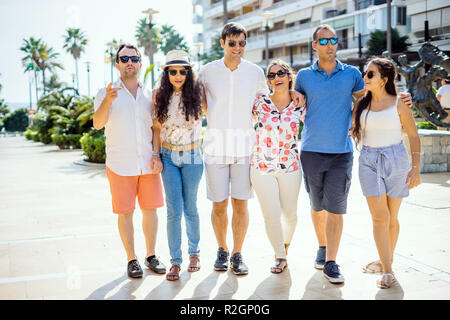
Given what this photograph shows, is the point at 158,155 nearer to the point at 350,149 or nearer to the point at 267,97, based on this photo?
the point at 267,97

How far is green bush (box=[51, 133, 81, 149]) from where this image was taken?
75.5 ft

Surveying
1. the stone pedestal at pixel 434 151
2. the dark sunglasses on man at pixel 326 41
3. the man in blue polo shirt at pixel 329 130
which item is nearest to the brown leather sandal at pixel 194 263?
the man in blue polo shirt at pixel 329 130

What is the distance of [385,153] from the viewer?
401 cm

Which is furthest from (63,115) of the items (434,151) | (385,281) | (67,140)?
(385,281)

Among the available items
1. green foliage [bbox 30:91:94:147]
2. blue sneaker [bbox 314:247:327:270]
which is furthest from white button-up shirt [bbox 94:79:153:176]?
green foliage [bbox 30:91:94:147]

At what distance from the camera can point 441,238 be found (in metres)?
5.22

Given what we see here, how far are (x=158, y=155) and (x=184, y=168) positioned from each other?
0.90ft

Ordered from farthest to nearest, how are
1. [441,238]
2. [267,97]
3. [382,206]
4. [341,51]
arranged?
1. [341,51]
2. [441,238]
3. [267,97]
4. [382,206]

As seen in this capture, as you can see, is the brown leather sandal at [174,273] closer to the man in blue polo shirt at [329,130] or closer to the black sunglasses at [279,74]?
the man in blue polo shirt at [329,130]

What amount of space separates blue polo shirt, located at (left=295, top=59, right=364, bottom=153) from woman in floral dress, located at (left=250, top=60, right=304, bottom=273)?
0.14 meters

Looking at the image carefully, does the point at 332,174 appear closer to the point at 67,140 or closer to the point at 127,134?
the point at 127,134
